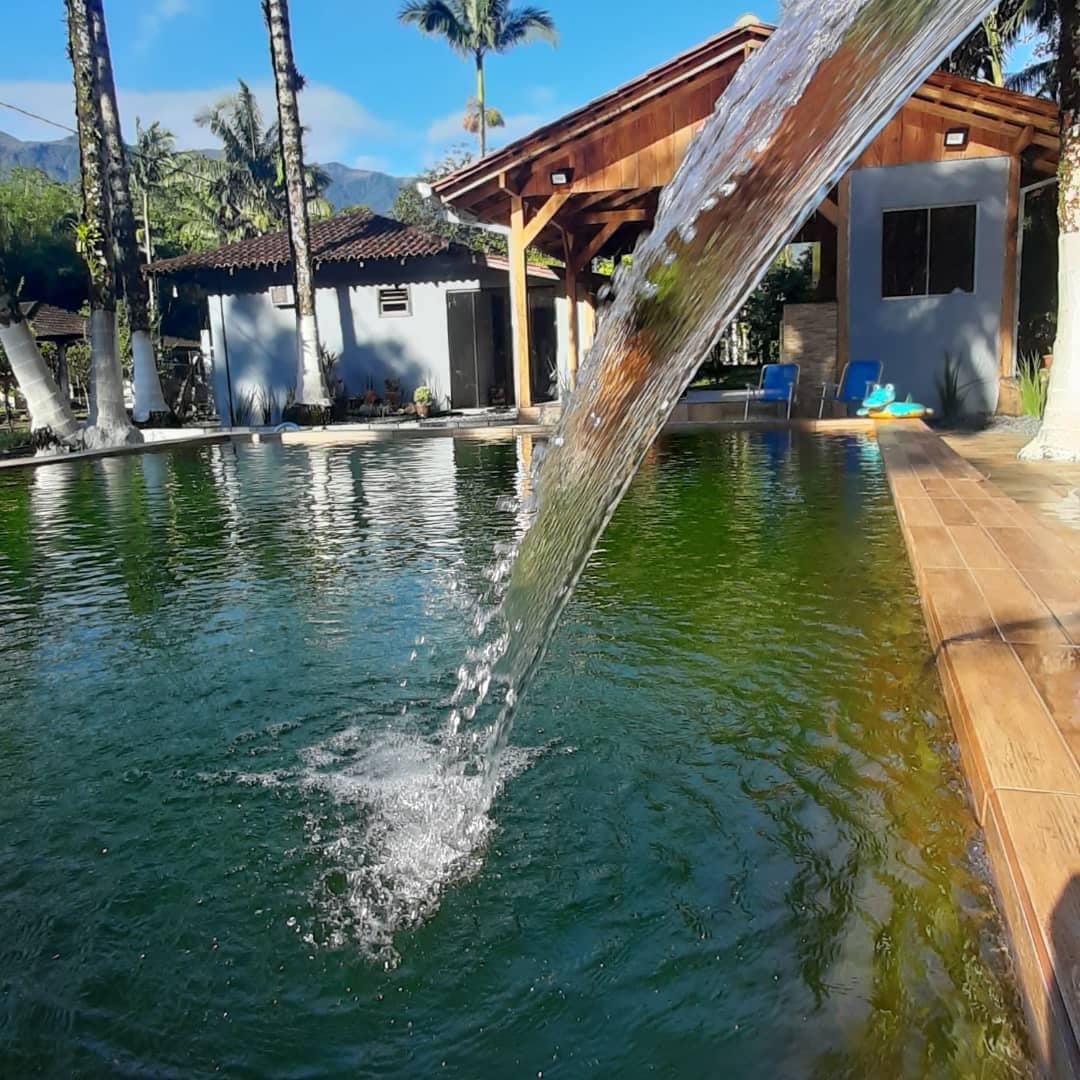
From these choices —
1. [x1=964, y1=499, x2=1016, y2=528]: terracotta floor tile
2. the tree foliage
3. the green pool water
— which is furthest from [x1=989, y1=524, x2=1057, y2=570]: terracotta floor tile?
the tree foliage

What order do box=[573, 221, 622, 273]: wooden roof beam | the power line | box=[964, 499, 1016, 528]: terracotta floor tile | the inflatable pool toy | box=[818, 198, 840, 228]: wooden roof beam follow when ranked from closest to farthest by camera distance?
box=[964, 499, 1016, 528]: terracotta floor tile
the inflatable pool toy
box=[818, 198, 840, 228]: wooden roof beam
box=[573, 221, 622, 273]: wooden roof beam
the power line

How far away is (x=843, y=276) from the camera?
13055 mm

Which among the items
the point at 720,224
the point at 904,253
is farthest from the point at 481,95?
the point at 720,224

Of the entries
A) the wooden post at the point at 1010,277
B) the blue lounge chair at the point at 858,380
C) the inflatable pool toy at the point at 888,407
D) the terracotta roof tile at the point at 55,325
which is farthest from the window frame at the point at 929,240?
the terracotta roof tile at the point at 55,325

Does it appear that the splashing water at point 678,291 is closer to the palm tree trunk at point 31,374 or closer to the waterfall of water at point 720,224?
the waterfall of water at point 720,224

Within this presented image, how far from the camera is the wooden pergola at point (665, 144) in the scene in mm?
11938

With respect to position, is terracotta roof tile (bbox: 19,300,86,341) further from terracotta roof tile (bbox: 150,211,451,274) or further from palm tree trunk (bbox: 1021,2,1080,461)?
palm tree trunk (bbox: 1021,2,1080,461)

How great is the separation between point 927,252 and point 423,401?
1062cm

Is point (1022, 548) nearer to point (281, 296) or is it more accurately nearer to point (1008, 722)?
point (1008, 722)

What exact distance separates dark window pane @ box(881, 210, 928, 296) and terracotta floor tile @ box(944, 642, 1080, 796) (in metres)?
11.1

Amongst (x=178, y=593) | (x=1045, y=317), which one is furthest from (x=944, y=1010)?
(x=1045, y=317)

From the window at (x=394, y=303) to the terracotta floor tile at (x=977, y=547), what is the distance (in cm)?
1715

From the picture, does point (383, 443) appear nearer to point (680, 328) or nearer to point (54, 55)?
point (54, 55)

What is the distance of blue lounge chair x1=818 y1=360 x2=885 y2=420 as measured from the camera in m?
12.5
